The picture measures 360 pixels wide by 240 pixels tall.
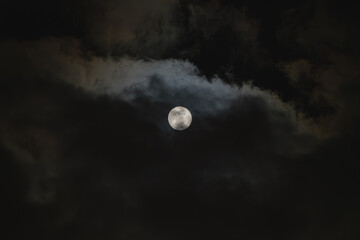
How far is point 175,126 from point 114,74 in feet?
22.3

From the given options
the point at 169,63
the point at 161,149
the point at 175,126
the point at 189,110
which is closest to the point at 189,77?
the point at 169,63

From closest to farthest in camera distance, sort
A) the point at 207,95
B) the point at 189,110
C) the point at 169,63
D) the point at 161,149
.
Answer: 1. the point at 169,63
2. the point at 207,95
3. the point at 189,110
4. the point at 161,149

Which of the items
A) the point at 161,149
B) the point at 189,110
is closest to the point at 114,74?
the point at 189,110

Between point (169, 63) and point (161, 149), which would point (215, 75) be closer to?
point (169, 63)

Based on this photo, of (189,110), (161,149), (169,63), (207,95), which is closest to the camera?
(169,63)

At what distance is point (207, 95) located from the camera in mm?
20250

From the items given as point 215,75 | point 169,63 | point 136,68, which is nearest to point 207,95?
point 215,75

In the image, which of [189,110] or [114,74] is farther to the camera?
[189,110]

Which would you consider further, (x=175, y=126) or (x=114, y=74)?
(x=175, y=126)

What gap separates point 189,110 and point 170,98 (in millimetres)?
1915

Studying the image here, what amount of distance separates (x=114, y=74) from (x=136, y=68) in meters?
1.65

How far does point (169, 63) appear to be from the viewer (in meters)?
18.3

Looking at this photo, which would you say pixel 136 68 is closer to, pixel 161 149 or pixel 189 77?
pixel 189 77

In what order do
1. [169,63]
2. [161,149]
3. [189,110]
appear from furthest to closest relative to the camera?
1. [161,149]
2. [189,110]
3. [169,63]
